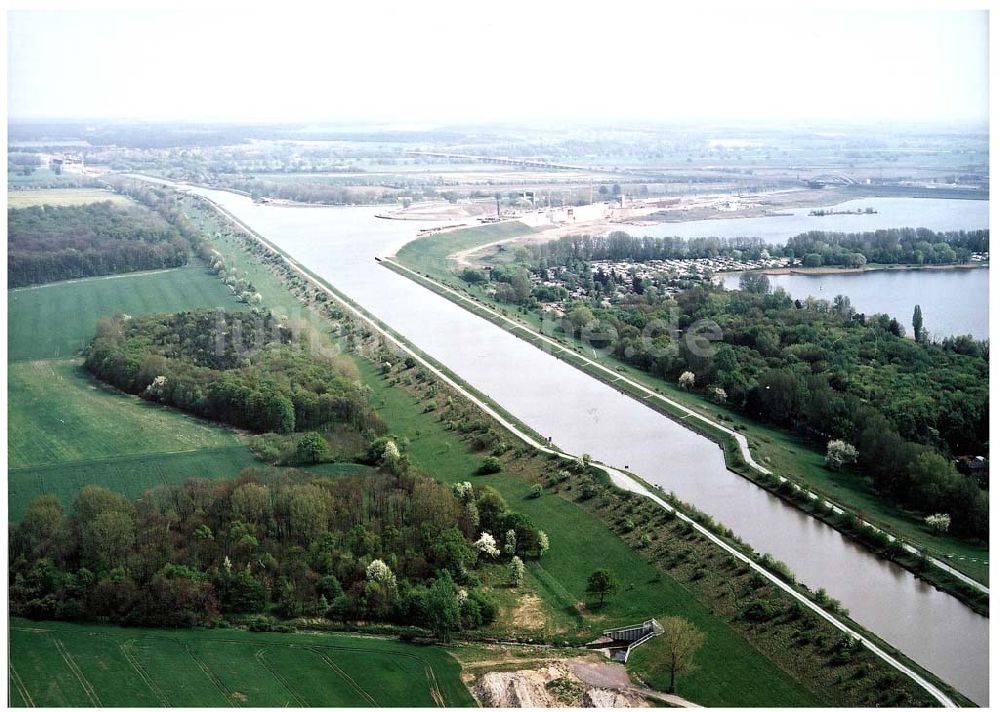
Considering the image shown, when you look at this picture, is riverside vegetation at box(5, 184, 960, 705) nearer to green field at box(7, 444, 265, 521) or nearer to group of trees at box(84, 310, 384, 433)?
green field at box(7, 444, 265, 521)

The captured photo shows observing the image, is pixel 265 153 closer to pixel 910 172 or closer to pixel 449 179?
pixel 449 179

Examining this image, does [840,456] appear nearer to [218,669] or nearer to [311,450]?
[311,450]

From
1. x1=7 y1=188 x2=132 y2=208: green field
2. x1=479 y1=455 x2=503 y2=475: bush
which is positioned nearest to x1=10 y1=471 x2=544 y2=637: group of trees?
x1=479 y1=455 x2=503 y2=475: bush

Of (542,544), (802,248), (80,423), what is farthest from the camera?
(802,248)

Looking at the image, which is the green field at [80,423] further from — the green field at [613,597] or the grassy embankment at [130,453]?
the green field at [613,597]

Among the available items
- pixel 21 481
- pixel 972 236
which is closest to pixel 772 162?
pixel 972 236

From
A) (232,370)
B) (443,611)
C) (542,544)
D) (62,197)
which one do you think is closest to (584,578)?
(542,544)
